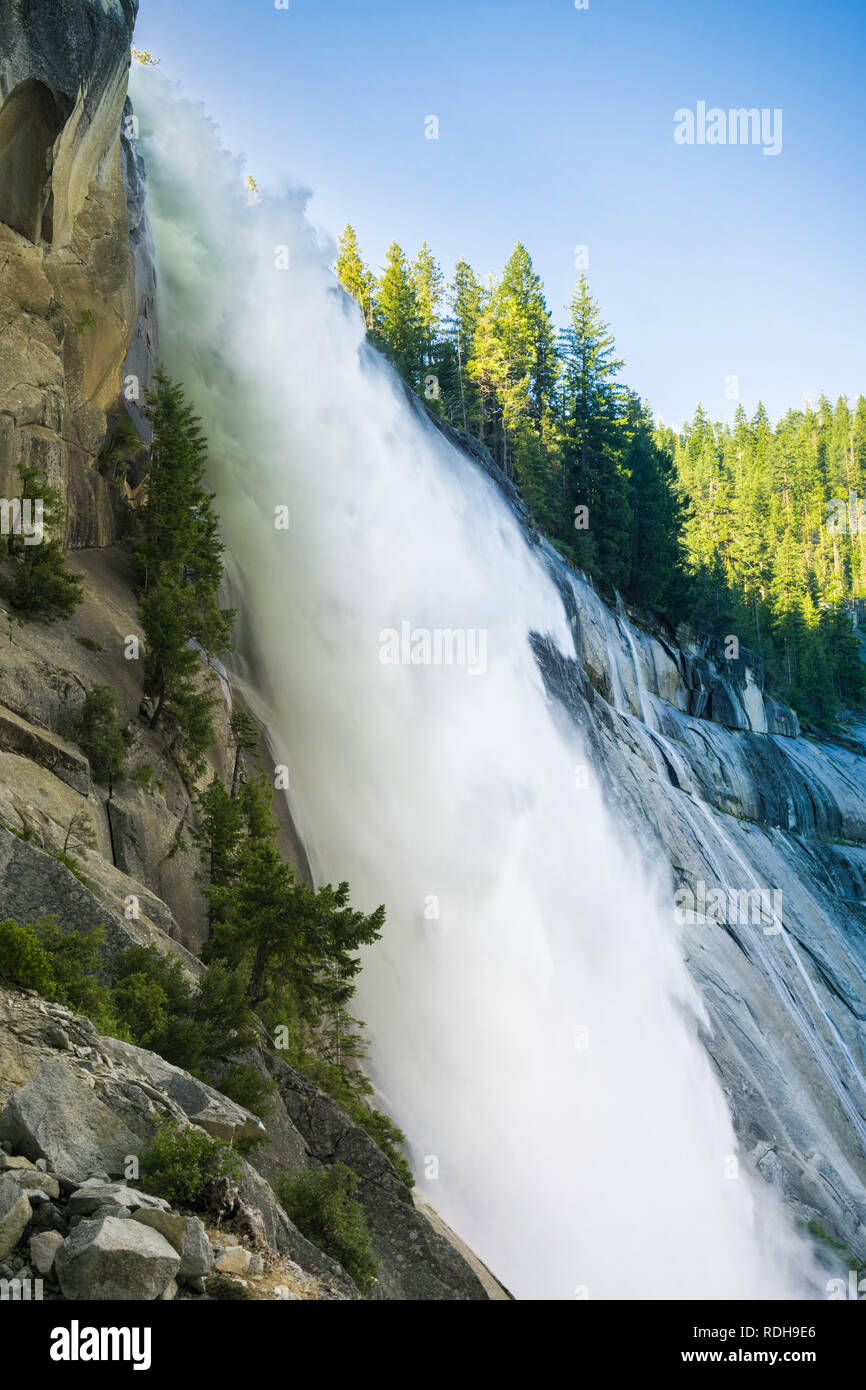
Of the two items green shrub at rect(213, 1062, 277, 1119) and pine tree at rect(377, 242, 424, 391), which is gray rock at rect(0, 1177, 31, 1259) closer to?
green shrub at rect(213, 1062, 277, 1119)

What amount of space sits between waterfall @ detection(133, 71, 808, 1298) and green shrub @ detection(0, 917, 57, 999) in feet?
33.1

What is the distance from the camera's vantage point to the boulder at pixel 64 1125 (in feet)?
19.1

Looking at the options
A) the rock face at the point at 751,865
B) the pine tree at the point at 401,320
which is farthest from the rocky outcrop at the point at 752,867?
the pine tree at the point at 401,320

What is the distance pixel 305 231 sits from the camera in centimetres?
2583

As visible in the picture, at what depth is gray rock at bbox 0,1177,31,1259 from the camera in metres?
4.99

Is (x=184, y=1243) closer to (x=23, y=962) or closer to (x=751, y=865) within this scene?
(x=23, y=962)

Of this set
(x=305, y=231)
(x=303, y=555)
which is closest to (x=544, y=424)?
(x=305, y=231)

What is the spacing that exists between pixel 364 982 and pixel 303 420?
46.4 feet

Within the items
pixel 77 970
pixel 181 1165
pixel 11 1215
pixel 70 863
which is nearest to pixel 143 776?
pixel 70 863

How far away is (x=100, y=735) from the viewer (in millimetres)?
13508

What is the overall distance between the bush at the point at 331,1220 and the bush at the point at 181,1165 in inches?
101

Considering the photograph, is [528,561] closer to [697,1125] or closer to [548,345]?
[697,1125]

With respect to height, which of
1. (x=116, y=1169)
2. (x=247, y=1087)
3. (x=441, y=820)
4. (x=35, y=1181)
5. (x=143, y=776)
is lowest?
(x=247, y=1087)

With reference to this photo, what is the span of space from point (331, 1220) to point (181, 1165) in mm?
3157
